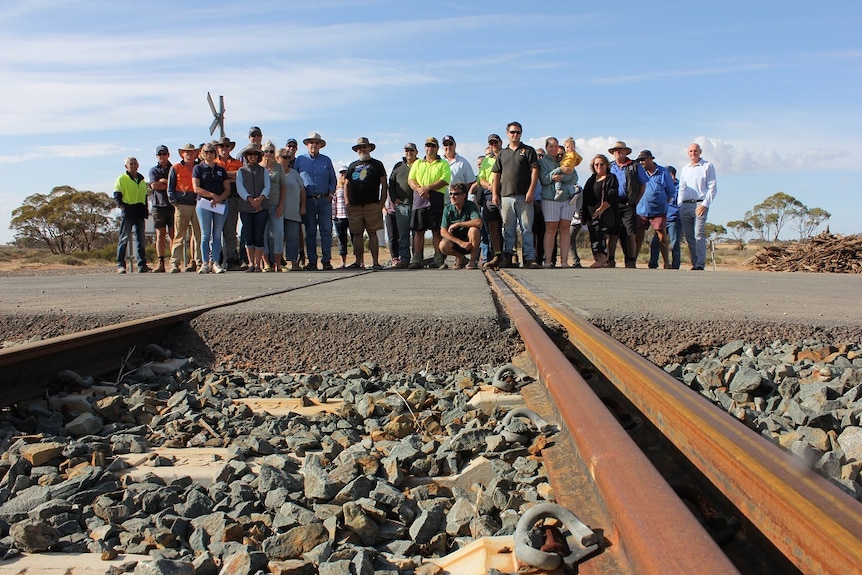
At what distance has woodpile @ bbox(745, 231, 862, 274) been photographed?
1809 cm

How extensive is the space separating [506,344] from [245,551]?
282 cm

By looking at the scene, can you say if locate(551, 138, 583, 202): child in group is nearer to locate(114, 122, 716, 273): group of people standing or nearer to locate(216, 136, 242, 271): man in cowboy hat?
locate(114, 122, 716, 273): group of people standing

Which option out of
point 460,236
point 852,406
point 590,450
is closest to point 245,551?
point 590,450

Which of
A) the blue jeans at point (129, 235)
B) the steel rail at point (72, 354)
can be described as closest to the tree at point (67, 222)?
the blue jeans at point (129, 235)

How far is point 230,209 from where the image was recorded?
487 inches

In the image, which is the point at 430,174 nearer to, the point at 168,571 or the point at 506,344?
the point at 506,344

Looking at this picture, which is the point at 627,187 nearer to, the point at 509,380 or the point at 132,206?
the point at 132,206

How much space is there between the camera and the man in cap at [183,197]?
1209 centimetres

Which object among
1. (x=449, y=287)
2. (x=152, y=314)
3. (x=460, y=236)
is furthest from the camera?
(x=460, y=236)

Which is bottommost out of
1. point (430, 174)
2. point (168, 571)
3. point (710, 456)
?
point (168, 571)

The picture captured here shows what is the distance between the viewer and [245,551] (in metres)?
1.79

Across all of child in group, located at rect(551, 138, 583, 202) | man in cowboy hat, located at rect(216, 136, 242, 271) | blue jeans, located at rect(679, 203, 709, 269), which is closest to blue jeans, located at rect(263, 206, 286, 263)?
man in cowboy hat, located at rect(216, 136, 242, 271)

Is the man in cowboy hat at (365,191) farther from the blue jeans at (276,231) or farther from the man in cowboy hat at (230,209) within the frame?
the man in cowboy hat at (230,209)

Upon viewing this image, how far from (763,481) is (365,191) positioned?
37.2ft
